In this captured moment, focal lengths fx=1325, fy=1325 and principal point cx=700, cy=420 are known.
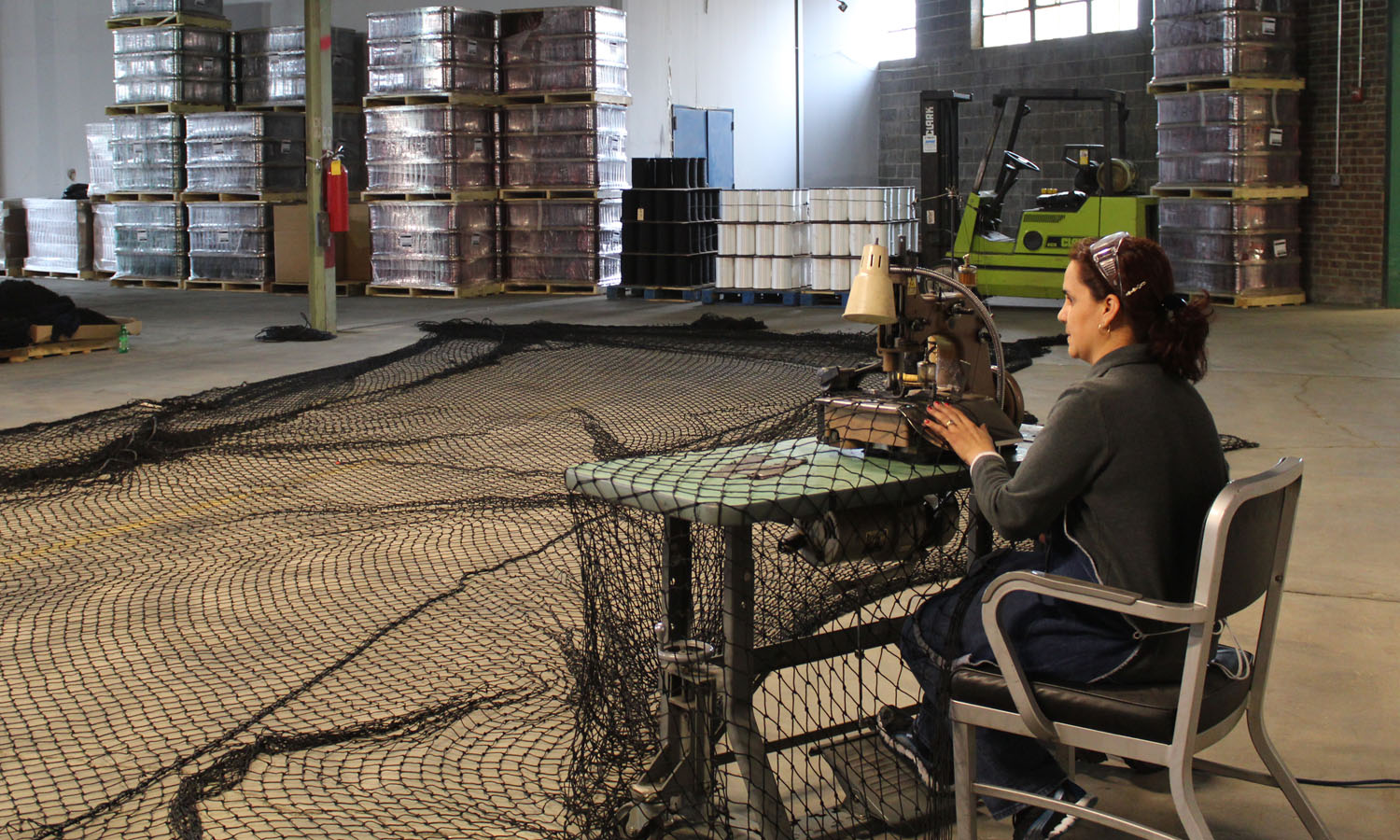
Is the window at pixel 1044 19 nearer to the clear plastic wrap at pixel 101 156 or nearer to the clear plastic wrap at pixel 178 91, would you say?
the clear plastic wrap at pixel 178 91

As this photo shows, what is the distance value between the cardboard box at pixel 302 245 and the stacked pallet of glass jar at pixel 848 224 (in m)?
6.37

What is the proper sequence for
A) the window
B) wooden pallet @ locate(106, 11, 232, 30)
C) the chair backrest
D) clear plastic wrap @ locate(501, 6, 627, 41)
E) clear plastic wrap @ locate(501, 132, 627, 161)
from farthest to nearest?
the window, wooden pallet @ locate(106, 11, 232, 30), clear plastic wrap @ locate(501, 132, 627, 161), clear plastic wrap @ locate(501, 6, 627, 41), the chair backrest

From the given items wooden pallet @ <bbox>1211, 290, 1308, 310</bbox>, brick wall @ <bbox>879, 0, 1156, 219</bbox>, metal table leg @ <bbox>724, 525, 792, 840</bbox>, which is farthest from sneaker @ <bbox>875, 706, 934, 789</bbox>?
brick wall @ <bbox>879, 0, 1156, 219</bbox>

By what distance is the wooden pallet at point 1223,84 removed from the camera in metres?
14.0

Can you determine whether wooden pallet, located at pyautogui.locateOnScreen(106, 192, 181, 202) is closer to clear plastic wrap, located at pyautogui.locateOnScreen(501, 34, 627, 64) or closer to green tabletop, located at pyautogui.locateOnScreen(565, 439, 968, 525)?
clear plastic wrap, located at pyautogui.locateOnScreen(501, 34, 627, 64)

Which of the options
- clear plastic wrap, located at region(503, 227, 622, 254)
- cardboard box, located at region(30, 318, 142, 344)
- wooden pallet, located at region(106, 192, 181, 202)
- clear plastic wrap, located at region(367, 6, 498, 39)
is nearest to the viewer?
cardboard box, located at region(30, 318, 142, 344)

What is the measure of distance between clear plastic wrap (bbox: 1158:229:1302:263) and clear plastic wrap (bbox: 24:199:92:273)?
15220 mm

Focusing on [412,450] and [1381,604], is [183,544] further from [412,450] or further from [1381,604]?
[1381,604]

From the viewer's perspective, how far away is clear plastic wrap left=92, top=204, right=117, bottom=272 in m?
19.4

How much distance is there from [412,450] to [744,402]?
226 cm

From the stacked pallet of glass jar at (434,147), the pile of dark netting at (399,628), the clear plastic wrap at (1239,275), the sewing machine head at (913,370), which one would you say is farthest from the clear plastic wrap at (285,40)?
the sewing machine head at (913,370)

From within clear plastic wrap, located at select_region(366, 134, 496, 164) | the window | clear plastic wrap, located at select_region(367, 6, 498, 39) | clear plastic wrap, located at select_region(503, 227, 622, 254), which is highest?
the window

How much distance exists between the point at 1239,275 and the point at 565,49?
320 inches

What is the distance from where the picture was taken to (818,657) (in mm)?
Result: 3125
